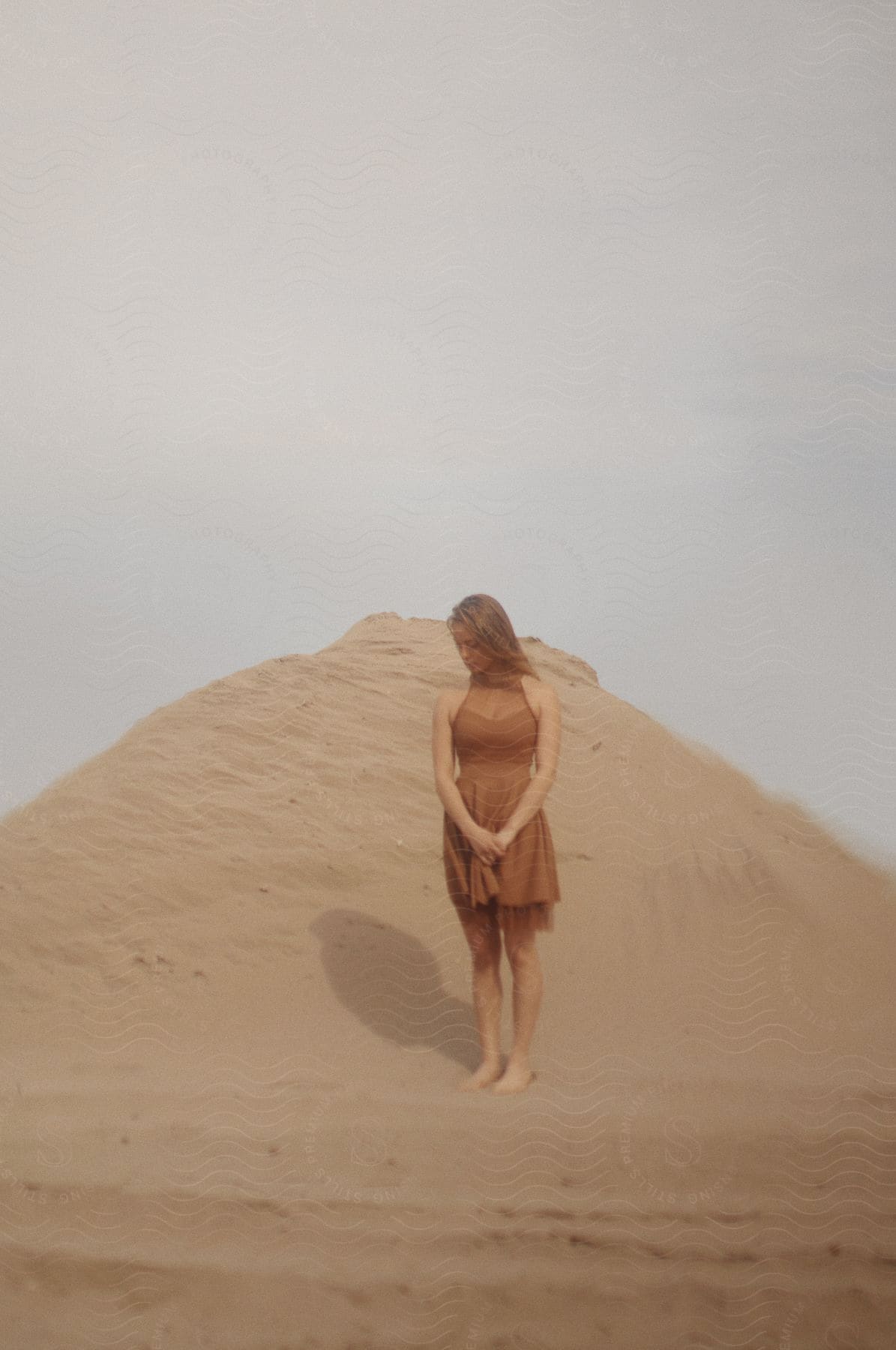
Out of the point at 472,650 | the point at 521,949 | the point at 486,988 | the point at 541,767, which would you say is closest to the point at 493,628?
the point at 472,650

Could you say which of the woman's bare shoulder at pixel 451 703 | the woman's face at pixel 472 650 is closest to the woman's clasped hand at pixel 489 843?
the woman's bare shoulder at pixel 451 703

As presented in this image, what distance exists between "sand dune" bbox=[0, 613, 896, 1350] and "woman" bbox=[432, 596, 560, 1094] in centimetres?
33

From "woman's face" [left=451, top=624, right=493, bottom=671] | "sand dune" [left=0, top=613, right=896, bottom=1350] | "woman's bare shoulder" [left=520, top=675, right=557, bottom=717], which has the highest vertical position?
"woman's face" [left=451, top=624, right=493, bottom=671]

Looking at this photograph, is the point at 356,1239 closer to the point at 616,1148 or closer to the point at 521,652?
the point at 616,1148

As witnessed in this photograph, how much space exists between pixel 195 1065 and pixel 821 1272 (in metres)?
2.15

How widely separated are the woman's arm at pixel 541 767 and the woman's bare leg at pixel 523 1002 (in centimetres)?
36

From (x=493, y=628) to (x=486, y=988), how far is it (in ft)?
3.81

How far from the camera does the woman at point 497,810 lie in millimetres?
3432

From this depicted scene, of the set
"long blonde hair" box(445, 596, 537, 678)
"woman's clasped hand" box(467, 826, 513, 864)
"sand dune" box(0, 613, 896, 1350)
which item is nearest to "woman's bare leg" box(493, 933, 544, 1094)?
"sand dune" box(0, 613, 896, 1350)

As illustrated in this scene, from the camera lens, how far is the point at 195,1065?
12.7 ft

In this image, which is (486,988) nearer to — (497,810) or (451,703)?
(497,810)

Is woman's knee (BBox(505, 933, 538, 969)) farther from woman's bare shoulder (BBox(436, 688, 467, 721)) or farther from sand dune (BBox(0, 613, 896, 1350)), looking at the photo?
woman's bare shoulder (BBox(436, 688, 467, 721))

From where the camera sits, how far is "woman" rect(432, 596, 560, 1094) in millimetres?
3432

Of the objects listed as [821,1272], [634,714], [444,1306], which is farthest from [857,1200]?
[634,714]
